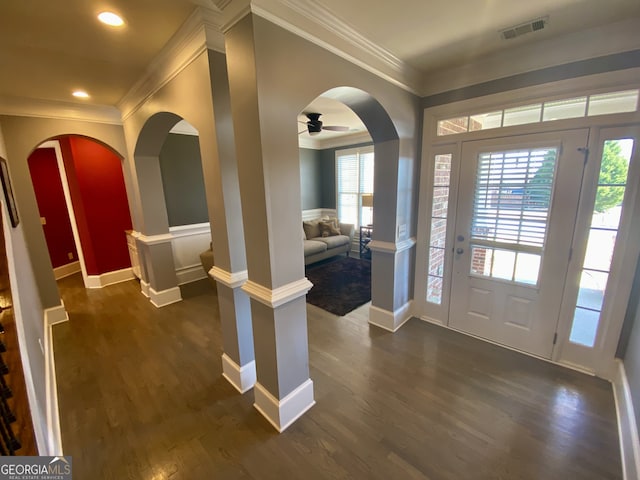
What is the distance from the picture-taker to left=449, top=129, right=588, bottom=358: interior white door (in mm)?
2170

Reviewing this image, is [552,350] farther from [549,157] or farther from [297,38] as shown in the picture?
Result: [297,38]

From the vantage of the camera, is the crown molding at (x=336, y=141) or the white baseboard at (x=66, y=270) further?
the crown molding at (x=336, y=141)

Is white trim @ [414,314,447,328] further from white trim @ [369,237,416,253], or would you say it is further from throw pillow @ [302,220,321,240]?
throw pillow @ [302,220,321,240]

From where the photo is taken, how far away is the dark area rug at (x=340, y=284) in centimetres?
360

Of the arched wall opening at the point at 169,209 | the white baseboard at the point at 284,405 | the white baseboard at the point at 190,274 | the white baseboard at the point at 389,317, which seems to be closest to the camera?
the white baseboard at the point at 284,405

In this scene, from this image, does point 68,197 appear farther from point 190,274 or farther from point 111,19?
point 111,19

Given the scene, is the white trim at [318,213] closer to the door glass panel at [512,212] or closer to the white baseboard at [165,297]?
the white baseboard at [165,297]

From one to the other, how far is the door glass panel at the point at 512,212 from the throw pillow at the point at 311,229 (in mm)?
3551

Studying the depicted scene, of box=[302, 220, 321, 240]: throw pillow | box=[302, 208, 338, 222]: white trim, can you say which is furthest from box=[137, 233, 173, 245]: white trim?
box=[302, 208, 338, 222]: white trim

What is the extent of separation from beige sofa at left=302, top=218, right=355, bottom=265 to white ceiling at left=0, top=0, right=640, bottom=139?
11.2 feet

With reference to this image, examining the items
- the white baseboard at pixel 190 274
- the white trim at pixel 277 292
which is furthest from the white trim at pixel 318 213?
the white trim at pixel 277 292

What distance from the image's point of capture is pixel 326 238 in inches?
223

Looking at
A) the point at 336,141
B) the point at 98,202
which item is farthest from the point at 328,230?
the point at 98,202

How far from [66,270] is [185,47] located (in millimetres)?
5373
